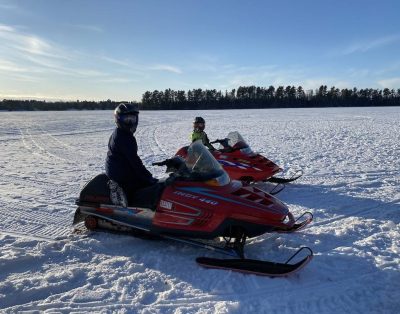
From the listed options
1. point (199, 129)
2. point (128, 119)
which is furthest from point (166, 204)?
point (199, 129)

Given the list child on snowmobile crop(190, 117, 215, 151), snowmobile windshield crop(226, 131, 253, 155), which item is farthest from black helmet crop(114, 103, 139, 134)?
child on snowmobile crop(190, 117, 215, 151)

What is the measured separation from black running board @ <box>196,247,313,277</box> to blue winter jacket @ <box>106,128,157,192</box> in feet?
4.84

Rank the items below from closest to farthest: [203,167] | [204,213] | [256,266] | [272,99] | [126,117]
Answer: [256,266] < [204,213] < [203,167] < [126,117] < [272,99]

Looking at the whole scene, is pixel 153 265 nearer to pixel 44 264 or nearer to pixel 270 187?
pixel 44 264

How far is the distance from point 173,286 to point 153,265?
57 centimetres

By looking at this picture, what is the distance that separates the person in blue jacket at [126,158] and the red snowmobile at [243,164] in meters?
2.33

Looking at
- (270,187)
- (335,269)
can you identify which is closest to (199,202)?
(335,269)

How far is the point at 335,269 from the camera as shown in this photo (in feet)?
14.0

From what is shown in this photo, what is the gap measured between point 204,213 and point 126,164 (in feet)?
4.38

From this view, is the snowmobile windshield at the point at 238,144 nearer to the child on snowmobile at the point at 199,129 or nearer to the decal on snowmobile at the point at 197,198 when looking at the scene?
the child on snowmobile at the point at 199,129

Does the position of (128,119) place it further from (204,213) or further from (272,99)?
(272,99)

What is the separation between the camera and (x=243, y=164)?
26.0ft

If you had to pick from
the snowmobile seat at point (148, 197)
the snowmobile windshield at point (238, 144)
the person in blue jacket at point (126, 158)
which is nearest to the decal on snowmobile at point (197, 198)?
the snowmobile seat at point (148, 197)

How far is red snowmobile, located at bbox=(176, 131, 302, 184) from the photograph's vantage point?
7840 millimetres
